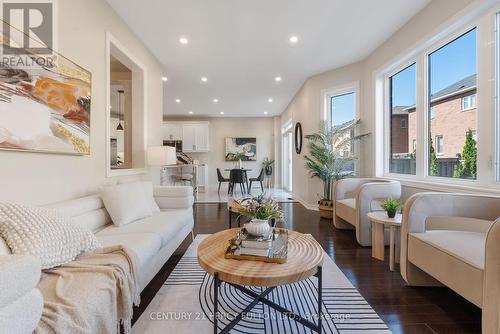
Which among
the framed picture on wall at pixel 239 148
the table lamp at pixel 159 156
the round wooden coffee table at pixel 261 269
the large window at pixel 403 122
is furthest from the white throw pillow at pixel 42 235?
the framed picture on wall at pixel 239 148

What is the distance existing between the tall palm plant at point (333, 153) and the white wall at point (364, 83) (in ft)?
0.79

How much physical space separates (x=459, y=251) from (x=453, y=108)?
1921 millimetres

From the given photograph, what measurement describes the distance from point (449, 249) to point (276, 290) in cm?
127

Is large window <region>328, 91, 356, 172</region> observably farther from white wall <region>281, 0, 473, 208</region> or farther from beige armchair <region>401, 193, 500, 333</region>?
beige armchair <region>401, 193, 500, 333</region>

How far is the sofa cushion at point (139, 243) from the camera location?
166cm

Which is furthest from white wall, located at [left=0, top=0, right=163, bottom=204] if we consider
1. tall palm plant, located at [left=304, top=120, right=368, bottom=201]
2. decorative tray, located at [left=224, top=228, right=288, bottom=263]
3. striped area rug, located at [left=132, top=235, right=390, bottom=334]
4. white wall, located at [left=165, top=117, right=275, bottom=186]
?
white wall, located at [left=165, top=117, right=275, bottom=186]

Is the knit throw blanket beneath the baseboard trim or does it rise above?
above

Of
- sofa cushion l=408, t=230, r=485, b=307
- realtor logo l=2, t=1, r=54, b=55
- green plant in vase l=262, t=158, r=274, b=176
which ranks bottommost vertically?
sofa cushion l=408, t=230, r=485, b=307

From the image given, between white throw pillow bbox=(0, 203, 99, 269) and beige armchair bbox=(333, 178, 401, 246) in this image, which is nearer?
white throw pillow bbox=(0, 203, 99, 269)

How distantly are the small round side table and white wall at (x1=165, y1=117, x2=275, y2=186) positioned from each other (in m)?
7.33

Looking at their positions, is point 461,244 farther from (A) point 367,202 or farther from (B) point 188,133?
(B) point 188,133

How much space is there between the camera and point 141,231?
6.75 feet

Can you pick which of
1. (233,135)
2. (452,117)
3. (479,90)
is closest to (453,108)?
(452,117)

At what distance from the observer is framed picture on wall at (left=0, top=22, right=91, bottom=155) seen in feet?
5.48
